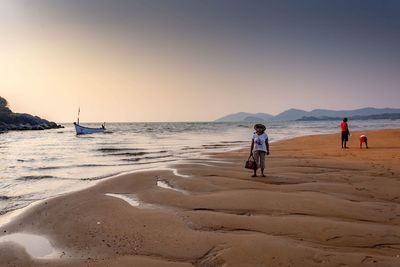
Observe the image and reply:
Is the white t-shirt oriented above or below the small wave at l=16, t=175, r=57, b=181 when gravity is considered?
above

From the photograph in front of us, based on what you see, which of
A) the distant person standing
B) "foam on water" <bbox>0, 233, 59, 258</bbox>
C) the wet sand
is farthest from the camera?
the distant person standing

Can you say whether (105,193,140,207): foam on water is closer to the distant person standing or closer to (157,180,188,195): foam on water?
(157,180,188,195): foam on water

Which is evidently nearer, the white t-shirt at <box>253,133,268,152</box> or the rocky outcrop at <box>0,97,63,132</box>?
the white t-shirt at <box>253,133,268,152</box>

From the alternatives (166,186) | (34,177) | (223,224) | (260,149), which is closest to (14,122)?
(34,177)

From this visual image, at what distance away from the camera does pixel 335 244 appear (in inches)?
213

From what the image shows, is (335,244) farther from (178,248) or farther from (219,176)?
(219,176)

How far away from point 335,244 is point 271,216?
171 cm

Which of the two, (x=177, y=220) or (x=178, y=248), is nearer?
(x=178, y=248)

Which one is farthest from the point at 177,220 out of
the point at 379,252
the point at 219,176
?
the point at 219,176

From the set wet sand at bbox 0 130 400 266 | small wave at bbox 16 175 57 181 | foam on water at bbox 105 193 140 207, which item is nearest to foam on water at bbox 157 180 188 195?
wet sand at bbox 0 130 400 266

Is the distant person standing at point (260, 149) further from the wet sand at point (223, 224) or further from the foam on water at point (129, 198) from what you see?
the foam on water at point (129, 198)

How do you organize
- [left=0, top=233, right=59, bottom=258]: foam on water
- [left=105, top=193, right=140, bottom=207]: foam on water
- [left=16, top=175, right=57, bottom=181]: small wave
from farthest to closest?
[left=16, top=175, right=57, bottom=181]: small wave
[left=105, top=193, right=140, bottom=207]: foam on water
[left=0, top=233, right=59, bottom=258]: foam on water

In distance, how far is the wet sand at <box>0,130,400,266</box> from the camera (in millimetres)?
5082

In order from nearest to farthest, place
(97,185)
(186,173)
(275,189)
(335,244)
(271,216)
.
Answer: (335,244)
(271,216)
(275,189)
(97,185)
(186,173)
